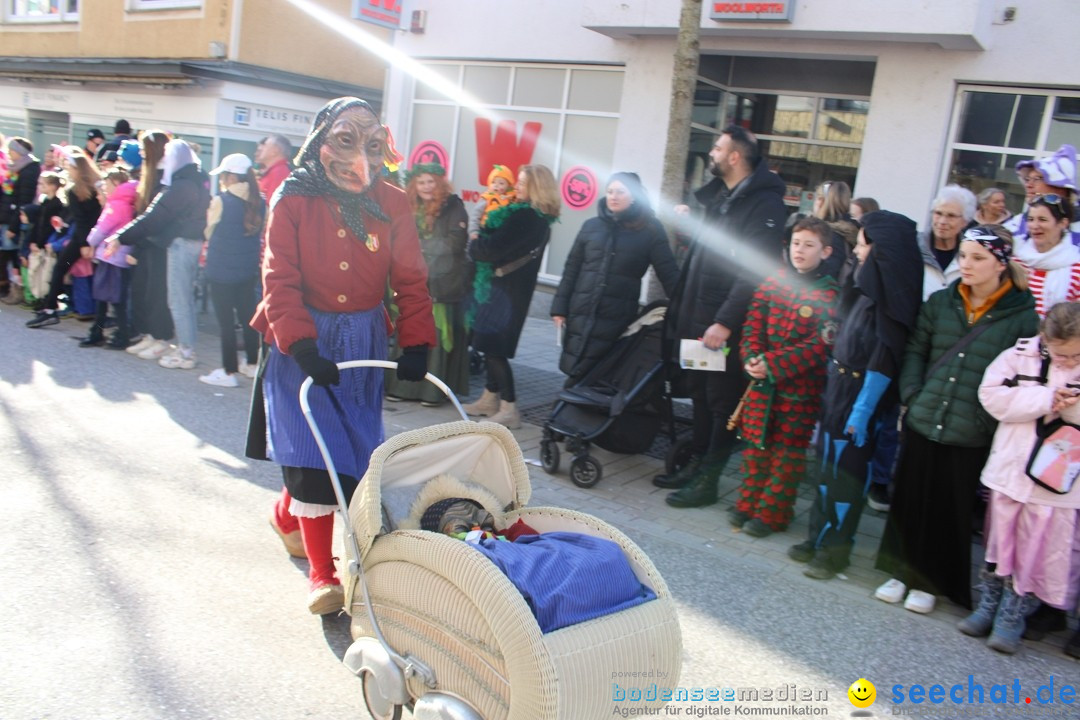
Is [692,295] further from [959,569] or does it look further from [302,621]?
[302,621]

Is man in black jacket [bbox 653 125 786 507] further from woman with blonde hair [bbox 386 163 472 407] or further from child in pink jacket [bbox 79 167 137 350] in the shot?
child in pink jacket [bbox 79 167 137 350]

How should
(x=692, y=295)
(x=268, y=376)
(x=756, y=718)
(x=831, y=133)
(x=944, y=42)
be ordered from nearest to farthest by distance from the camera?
(x=756, y=718), (x=268, y=376), (x=692, y=295), (x=944, y=42), (x=831, y=133)

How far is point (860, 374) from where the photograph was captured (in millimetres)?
4848

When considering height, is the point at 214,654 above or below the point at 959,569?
below

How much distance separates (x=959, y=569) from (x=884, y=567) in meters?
0.41

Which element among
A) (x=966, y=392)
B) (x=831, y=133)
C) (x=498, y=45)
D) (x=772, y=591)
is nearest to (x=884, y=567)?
(x=772, y=591)

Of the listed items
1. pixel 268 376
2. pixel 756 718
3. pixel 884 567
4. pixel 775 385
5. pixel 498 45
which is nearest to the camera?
pixel 756 718

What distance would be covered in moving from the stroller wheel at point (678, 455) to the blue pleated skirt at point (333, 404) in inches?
111

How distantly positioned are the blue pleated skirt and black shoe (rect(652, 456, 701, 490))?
2.74 m

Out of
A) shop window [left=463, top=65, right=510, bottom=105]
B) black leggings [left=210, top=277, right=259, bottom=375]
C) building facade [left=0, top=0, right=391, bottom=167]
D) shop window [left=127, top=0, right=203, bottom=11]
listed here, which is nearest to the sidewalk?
black leggings [left=210, top=277, right=259, bottom=375]

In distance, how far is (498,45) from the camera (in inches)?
510

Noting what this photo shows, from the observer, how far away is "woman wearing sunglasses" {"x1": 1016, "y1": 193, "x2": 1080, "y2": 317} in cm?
498

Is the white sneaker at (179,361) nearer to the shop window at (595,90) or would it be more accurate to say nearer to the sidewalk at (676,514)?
the sidewalk at (676,514)

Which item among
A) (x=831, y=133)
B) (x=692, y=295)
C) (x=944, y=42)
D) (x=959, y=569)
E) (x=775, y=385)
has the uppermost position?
(x=944, y=42)
